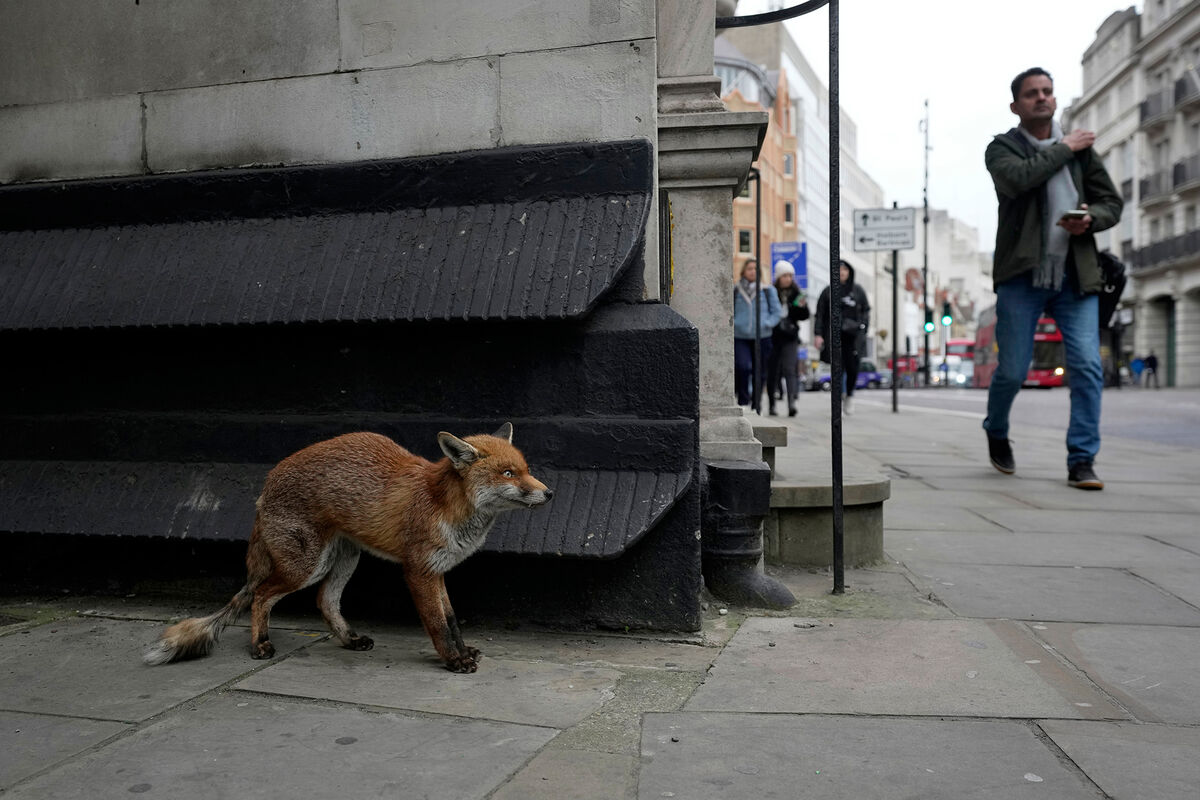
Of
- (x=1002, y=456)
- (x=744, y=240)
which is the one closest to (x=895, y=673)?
(x=1002, y=456)

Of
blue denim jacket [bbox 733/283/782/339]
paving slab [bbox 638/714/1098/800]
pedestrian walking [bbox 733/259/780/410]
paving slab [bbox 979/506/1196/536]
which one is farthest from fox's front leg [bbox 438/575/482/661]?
pedestrian walking [bbox 733/259/780/410]

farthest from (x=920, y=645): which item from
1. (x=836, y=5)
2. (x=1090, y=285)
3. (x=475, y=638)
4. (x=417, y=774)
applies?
(x=1090, y=285)

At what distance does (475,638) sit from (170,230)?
211cm

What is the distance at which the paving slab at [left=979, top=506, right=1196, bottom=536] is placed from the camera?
575cm

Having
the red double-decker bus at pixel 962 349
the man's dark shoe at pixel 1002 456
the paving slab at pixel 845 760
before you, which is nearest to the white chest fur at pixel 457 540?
the paving slab at pixel 845 760

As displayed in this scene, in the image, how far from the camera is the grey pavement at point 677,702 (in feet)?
7.70

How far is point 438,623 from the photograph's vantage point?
320 cm

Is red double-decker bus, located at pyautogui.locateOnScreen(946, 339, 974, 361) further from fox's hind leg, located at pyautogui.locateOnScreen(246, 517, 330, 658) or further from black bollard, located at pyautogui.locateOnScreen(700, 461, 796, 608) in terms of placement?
fox's hind leg, located at pyautogui.locateOnScreen(246, 517, 330, 658)

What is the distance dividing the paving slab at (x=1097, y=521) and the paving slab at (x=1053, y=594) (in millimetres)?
1106

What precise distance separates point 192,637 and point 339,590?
0.50 m

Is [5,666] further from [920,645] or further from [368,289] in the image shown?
[920,645]

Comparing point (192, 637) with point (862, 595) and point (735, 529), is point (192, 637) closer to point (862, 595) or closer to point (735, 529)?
point (735, 529)

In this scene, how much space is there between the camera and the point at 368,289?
375cm

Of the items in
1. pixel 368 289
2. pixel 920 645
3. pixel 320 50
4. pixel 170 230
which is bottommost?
pixel 920 645
